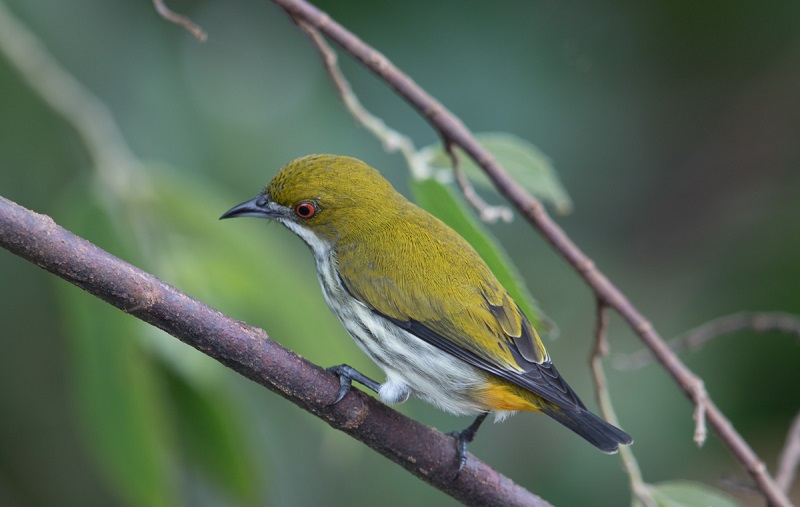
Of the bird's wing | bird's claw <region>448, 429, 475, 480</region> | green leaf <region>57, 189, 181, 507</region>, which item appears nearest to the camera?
bird's claw <region>448, 429, 475, 480</region>

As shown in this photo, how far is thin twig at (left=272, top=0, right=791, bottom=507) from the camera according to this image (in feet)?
8.29

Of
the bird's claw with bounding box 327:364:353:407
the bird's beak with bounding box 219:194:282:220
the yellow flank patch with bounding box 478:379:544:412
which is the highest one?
the bird's beak with bounding box 219:194:282:220

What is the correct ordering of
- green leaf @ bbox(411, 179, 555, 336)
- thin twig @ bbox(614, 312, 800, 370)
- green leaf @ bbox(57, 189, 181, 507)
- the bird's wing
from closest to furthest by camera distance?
green leaf @ bbox(411, 179, 555, 336), the bird's wing, green leaf @ bbox(57, 189, 181, 507), thin twig @ bbox(614, 312, 800, 370)

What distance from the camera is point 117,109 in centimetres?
454

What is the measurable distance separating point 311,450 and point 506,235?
1436 millimetres

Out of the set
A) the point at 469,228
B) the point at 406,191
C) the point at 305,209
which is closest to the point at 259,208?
the point at 305,209

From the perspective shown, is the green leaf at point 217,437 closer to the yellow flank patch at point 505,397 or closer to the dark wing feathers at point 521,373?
the dark wing feathers at point 521,373

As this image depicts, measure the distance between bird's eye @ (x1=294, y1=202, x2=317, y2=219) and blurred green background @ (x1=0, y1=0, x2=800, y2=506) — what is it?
0.17 m

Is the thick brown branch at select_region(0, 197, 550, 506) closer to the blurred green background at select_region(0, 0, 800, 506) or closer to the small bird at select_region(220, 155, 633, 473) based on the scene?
the small bird at select_region(220, 155, 633, 473)

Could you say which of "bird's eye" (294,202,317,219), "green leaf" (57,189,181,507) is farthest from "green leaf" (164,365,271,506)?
"bird's eye" (294,202,317,219)

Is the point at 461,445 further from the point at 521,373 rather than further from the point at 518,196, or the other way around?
the point at 518,196

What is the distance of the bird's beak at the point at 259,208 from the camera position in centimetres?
300

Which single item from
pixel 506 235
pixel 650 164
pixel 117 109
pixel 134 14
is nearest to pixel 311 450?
pixel 506 235

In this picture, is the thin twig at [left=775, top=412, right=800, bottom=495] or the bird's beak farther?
the bird's beak
